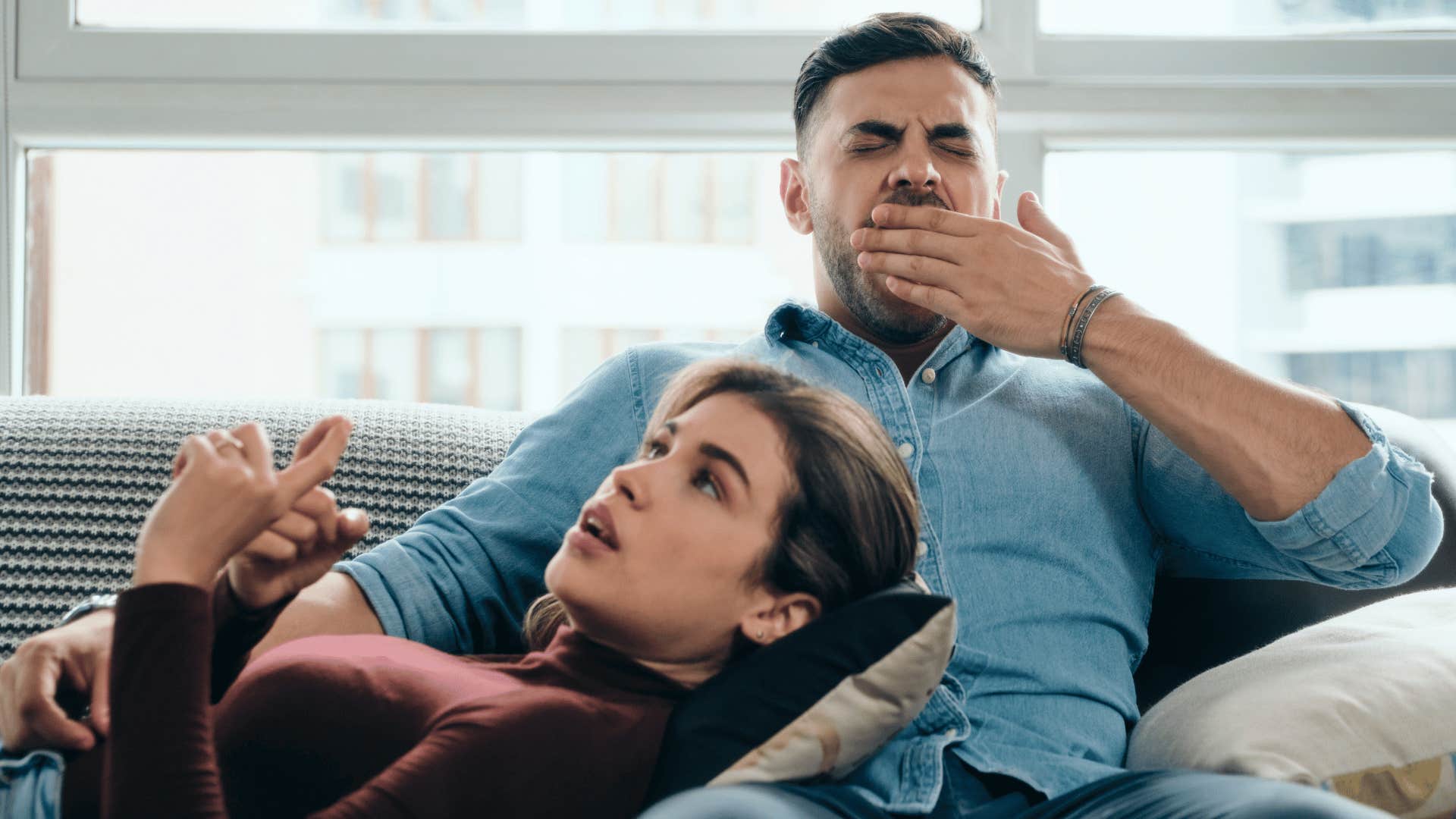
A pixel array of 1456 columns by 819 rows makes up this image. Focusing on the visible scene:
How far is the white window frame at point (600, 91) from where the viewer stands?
1893mm

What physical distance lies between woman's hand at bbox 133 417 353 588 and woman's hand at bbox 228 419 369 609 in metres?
0.03

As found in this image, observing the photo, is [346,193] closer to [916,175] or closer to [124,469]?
[124,469]

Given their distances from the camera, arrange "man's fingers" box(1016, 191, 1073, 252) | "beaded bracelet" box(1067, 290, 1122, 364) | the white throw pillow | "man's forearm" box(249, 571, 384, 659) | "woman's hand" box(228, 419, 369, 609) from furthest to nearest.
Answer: "man's fingers" box(1016, 191, 1073, 252)
"beaded bracelet" box(1067, 290, 1122, 364)
"man's forearm" box(249, 571, 384, 659)
the white throw pillow
"woman's hand" box(228, 419, 369, 609)

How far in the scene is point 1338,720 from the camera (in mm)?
1003

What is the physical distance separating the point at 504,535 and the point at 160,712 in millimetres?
552

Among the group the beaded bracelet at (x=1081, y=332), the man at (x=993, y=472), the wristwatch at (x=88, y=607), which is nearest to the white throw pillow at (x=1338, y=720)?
the man at (x=993, y=472)

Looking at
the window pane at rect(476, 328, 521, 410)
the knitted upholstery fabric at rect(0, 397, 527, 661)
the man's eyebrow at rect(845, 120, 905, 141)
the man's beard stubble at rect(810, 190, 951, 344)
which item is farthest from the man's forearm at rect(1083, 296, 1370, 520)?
the window pane at rect(476, 328, 521, 410)

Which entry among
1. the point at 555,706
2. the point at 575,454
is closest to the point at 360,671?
the point at 555,706

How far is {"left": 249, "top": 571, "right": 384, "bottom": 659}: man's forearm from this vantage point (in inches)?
43.5

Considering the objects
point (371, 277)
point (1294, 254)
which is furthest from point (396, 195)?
point (1294, 254)

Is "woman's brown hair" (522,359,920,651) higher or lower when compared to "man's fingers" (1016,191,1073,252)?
lower

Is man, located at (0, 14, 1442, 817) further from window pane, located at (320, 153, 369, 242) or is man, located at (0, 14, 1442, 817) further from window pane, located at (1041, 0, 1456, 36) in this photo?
window pane, located at (320, 153, 369, 242)

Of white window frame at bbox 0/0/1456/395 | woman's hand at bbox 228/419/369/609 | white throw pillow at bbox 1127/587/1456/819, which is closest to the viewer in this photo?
woman's hand at bbox 228/419/369/609

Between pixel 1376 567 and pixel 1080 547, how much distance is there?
295 mm
